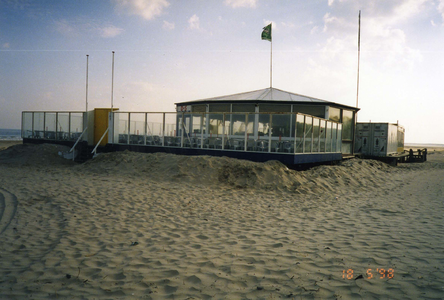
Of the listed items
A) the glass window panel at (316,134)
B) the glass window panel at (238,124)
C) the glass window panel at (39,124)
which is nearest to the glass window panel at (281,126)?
the glass window panel at (238,124)

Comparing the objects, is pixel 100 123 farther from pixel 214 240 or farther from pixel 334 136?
pixel 214 240

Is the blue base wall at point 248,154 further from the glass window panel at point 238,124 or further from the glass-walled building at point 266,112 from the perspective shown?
the glass window panel at point 238,124

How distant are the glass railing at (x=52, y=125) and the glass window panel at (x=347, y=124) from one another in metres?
17.5

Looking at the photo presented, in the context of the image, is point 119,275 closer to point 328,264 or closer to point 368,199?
point 328,264

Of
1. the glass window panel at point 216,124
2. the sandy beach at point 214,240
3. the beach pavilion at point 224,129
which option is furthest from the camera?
the glass window panel at point 216,124

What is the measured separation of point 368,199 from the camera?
10.4 metres

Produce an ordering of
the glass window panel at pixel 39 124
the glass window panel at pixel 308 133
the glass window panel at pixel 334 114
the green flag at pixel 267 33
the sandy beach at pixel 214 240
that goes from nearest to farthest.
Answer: the sandy beach at pixel 214 240, the glass window panel at pixel 308 133, the glass window panel at pixel 334 114, the glass window panel at pixel 39 124, the green flag at pixel 267 33

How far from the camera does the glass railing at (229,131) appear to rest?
13.9 meters

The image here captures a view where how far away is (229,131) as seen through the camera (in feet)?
48.7

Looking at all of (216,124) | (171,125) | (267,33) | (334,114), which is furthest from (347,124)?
(171,125)

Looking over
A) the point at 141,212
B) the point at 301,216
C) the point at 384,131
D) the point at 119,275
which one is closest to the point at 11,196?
the point at 141,212

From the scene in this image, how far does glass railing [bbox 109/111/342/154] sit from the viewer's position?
45.6ft

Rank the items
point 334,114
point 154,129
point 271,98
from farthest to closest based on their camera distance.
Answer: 1. point 334,114
2. point 271,98
3. point 154,129

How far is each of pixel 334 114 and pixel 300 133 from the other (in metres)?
7.44
